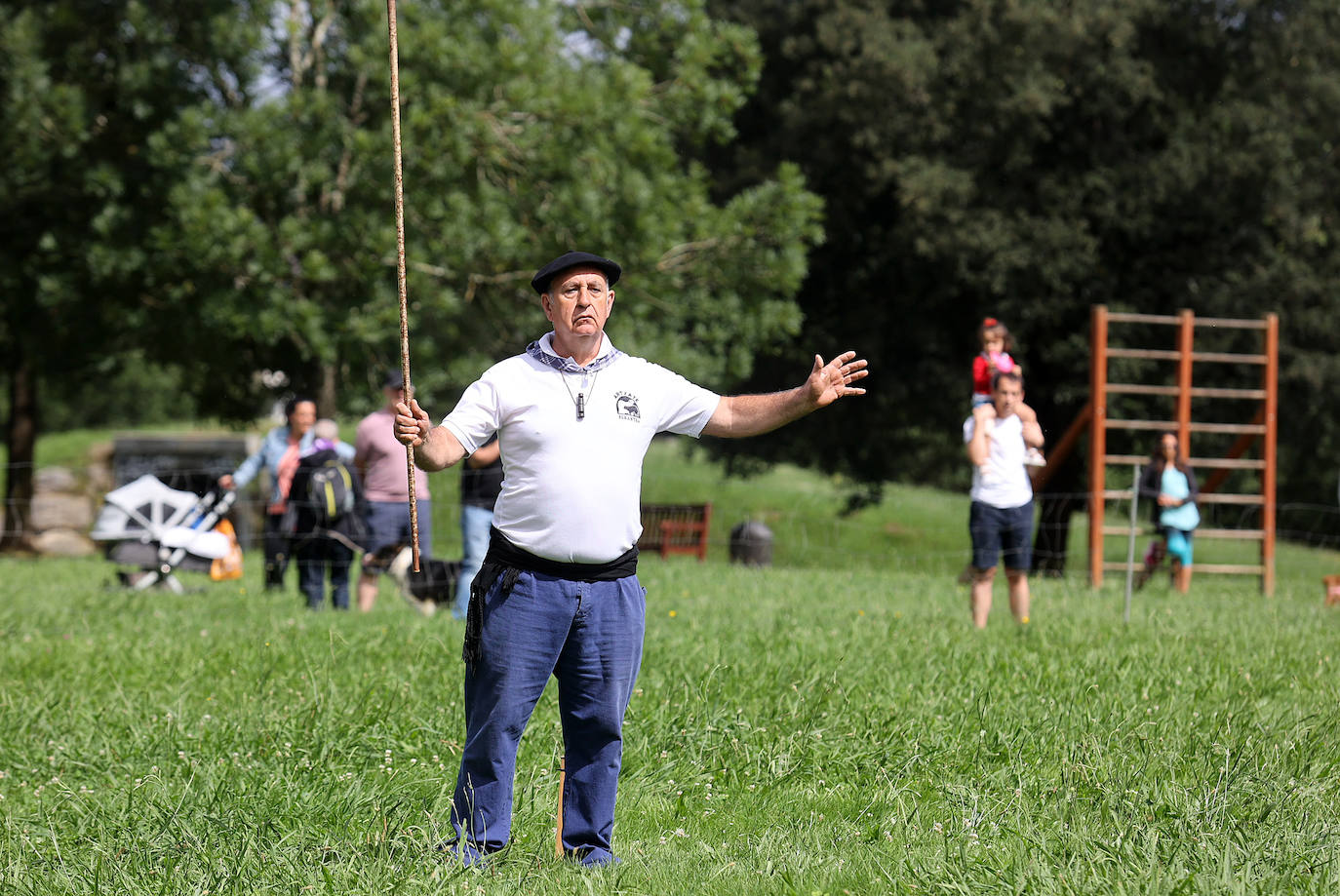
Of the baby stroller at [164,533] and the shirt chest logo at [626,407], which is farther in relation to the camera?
the baby stroller at [164,533]

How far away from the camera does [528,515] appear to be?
414 cm

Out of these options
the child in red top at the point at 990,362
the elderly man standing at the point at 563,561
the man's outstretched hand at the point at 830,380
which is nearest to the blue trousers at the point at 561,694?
the elderly man standing at the point at 563,561

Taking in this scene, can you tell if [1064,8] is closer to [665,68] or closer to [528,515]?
[665,68]

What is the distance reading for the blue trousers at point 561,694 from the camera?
4113 millimetres

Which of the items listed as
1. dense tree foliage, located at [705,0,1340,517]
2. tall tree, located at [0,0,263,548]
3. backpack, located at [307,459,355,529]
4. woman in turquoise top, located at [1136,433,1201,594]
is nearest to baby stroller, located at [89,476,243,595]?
backpack, located at [307,459,355,529]

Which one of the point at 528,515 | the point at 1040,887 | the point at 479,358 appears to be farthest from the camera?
the point at 479,358

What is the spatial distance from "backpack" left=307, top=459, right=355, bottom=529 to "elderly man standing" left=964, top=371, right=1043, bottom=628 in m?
4.70

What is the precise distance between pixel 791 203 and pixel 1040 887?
15.3 m

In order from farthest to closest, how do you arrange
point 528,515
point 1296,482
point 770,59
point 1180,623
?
point 1296,482, point 770,59, point 1180,623, point 528,515

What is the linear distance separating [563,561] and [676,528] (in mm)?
15544

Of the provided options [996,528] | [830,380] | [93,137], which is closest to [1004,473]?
[996,528]

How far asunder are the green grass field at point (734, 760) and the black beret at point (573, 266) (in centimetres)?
180

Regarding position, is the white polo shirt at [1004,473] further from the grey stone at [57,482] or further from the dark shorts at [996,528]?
the grey stone at [57,482]

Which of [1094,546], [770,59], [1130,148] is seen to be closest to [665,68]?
[770,59]
